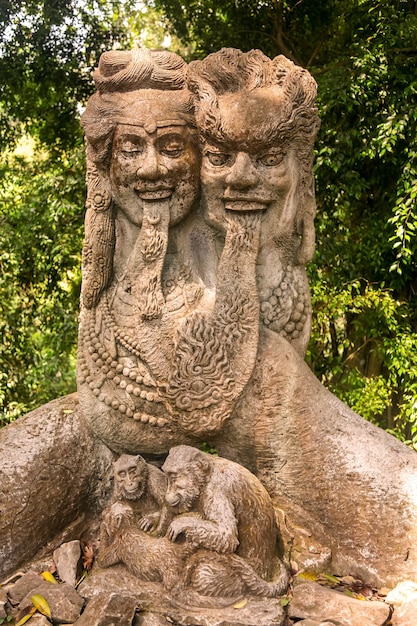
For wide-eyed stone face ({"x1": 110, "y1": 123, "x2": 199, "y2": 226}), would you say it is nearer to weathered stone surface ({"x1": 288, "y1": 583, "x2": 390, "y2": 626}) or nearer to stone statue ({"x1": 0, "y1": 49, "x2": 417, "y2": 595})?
stone statue ({"x1": 0, "y1": 49, "x2": 417, "y2": 595})

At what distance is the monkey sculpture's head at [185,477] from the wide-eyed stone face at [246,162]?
1.06 m

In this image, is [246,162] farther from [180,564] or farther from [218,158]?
[180,564]

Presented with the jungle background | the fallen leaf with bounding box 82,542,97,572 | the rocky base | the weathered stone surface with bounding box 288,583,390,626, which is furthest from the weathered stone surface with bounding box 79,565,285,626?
the jungle background

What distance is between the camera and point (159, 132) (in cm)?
337

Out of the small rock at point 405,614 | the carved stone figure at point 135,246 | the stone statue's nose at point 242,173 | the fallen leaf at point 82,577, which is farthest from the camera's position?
the carved stone figure at point 135,246

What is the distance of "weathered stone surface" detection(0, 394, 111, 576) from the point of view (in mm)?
3346

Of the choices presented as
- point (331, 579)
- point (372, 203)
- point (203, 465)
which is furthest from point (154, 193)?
point (372, 203)

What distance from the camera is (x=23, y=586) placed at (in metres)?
3.10

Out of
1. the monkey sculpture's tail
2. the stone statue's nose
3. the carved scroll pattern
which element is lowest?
the monkey sculpture's tail

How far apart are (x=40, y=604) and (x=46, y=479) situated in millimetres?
593

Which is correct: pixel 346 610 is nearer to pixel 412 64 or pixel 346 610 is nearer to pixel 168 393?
pixel 168 393

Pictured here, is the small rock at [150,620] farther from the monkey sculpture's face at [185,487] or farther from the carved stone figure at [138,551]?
the monkey sculpture's face at [185,487]

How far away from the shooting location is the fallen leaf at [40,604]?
2.92 meters

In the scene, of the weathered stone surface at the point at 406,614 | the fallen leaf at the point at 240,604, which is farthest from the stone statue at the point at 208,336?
the fallen leaf at the point at 240,604
